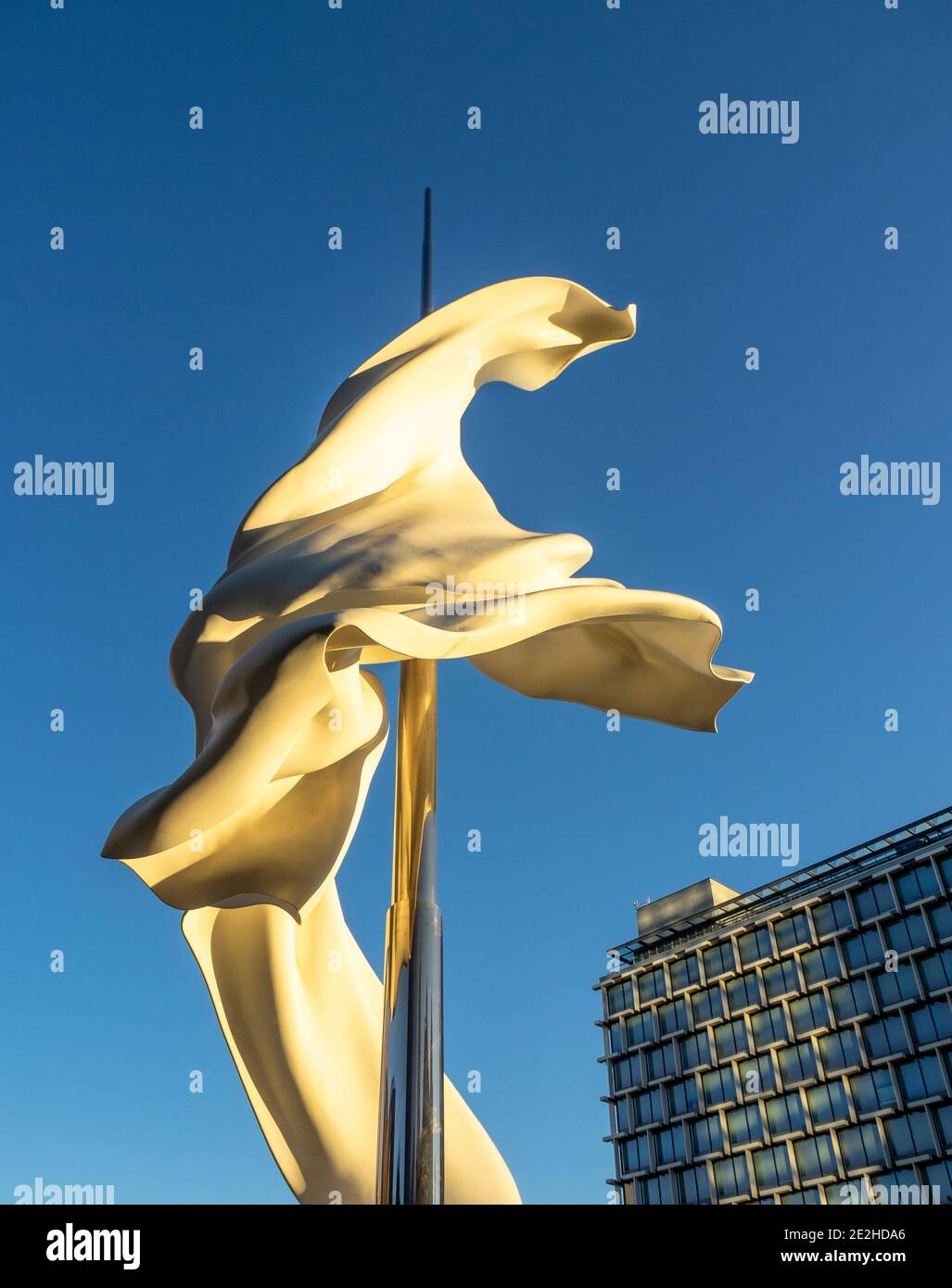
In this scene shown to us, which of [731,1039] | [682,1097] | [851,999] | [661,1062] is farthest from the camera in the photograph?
[661,1062]

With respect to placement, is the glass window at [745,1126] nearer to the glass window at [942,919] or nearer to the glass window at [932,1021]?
the glass window at [932,1021]

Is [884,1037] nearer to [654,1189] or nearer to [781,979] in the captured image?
[781,979]

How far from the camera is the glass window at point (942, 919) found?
4466cm

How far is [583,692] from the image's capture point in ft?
27.9

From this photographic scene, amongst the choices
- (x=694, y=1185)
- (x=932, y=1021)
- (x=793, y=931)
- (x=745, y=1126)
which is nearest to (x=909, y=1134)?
(x=932, y=1021)

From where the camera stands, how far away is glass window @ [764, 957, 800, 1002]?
5025cm

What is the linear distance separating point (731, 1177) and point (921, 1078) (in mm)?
10575

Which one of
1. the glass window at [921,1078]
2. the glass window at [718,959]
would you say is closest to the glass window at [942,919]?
the glass window at [921,1078]

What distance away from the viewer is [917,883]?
46.8 m

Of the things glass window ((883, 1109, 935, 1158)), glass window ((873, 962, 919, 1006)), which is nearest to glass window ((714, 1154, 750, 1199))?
glass window ((883, 1109, 935, 1158))

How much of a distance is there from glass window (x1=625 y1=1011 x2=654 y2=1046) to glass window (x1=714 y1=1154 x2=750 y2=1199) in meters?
7.55

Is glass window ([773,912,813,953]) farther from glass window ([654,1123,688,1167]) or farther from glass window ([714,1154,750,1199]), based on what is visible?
glass window ([654,1123,688,1167])

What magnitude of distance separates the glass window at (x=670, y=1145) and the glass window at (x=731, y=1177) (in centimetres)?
207
